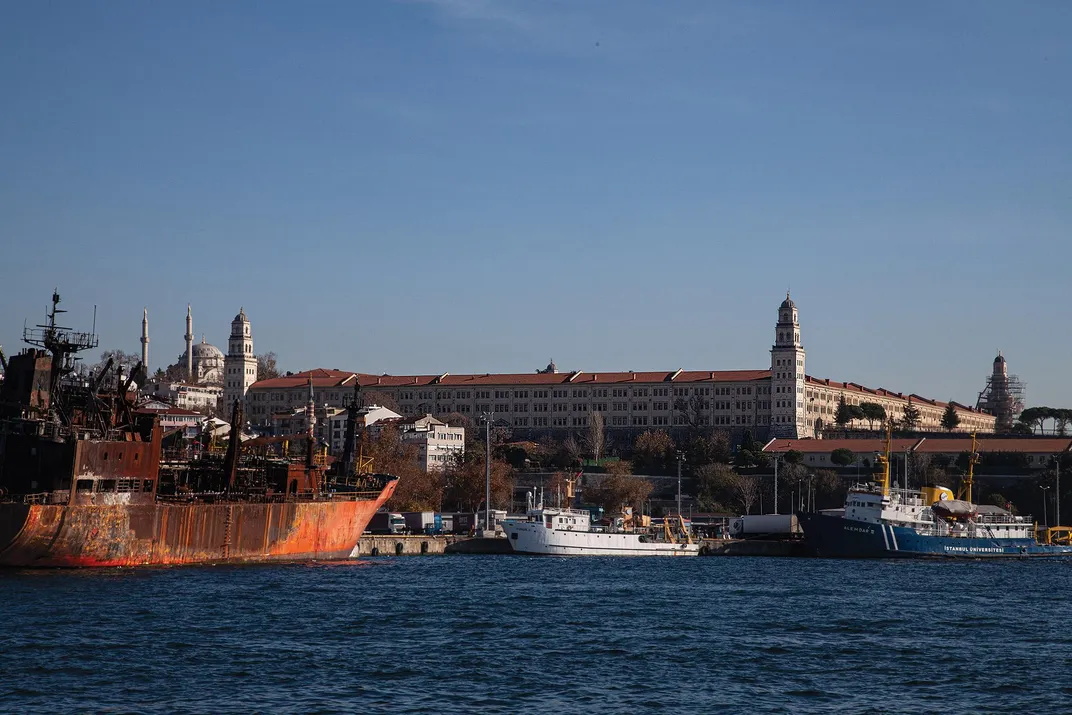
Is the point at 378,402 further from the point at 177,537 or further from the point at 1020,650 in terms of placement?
the point at 1020,650

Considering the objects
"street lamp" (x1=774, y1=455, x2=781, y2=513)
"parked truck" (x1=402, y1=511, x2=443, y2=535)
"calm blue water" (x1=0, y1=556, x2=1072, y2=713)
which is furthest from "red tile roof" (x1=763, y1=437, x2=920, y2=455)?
"calm blue water" (x1=0, y1=556, x2=1072, y2=713)

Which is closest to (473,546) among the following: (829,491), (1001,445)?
(829,491)

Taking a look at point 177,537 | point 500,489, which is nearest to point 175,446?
point 177,537

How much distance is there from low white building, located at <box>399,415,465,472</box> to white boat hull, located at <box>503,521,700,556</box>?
62.4 meters

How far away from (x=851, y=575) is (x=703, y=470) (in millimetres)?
80537

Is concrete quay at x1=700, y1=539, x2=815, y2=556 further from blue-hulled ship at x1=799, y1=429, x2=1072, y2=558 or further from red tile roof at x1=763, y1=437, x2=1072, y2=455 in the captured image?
red tile roof at x1=763, y1=437, x2=1072, y2=455

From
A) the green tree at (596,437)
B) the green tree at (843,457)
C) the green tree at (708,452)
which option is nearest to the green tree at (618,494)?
the green tree at (708,452)

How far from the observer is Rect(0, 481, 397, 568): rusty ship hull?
175 ft

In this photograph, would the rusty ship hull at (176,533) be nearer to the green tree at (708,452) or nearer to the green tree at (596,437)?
the green tree at (708,452)

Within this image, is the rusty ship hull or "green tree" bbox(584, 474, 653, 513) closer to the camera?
the rusty ship hull

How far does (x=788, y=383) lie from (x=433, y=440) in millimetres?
50518

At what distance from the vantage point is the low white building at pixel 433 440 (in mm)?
160500

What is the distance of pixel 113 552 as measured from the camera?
56219 mm

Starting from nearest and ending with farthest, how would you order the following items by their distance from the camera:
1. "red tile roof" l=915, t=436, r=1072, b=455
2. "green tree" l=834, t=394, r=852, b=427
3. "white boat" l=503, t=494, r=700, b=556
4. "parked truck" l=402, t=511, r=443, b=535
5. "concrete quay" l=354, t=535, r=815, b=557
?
1. "concrete quay" l=354, t=535, r=815, b=557
2. "white boat" l=503, t=494, r=700, b=556
3. "parked truck" l=402, t=511, r=443, b=535
4. "red tile roof" l=915, t=436, r=1072, b=455
5. "green tree" l=834, t=394, r=852, b=427
